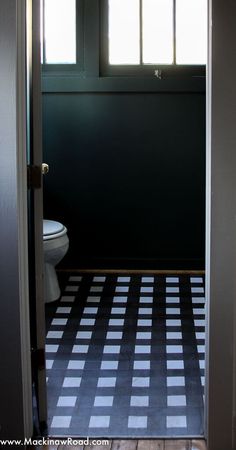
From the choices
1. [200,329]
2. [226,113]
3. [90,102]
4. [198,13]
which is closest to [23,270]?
[226,113]

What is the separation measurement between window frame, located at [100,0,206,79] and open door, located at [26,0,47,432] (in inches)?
83.0

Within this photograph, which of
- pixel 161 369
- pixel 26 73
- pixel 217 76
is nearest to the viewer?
pixel 217 76

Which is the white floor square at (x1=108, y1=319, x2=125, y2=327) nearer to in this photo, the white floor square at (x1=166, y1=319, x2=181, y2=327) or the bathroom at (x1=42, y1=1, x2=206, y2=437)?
the white floor square at (x1=166, y1=319, x2=181, y2=327)

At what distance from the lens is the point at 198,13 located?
189 inches

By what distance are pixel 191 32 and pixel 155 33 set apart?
0.75ft

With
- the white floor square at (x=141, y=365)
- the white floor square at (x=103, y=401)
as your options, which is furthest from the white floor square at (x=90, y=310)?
the white floor square at (x=103, y=401)

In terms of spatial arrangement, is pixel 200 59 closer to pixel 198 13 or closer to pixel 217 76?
pixel 198 13

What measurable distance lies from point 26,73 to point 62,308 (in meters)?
1.98

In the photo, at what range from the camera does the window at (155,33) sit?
4.80 m

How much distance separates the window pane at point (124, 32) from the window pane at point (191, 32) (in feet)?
0.88

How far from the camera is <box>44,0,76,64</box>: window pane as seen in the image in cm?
482

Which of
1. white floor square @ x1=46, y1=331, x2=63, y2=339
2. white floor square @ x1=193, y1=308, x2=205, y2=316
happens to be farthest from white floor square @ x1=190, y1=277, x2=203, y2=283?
white floor square @ x1=46, y1=331, x2=63, y2=339

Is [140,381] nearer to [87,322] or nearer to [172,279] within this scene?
[87,322]

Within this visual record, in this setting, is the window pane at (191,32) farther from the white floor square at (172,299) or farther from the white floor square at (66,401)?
the white floor square at (66,401)
